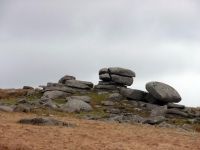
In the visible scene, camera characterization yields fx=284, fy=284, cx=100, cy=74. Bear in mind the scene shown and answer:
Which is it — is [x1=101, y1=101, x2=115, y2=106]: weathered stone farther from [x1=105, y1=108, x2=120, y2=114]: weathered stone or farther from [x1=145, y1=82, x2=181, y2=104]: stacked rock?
[x1=145, y1=82, x2=181, y2=104]: stacked rock

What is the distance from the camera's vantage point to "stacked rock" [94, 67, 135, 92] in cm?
5366

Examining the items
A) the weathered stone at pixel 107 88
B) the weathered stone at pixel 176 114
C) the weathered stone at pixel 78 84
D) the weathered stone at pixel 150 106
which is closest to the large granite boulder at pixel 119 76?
the weathered stone at pixel 107 88

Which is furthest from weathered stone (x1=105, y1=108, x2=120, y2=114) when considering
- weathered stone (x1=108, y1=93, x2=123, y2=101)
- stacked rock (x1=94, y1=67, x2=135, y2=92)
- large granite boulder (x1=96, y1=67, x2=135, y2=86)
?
large granite boulder (x1=96, y1=67, x2=135, y2=86)

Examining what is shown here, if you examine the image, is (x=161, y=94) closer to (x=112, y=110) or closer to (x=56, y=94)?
(x=112, y=110)

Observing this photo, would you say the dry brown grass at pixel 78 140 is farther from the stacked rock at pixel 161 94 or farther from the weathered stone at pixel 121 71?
the weathered stone at pixel 121 71

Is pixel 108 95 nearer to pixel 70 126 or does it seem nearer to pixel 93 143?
pixel 70 126

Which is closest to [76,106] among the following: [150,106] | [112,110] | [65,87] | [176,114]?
[112,110]

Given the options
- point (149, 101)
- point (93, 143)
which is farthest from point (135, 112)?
point (93, 143)

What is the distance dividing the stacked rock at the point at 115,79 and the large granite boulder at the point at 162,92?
7.37 meters

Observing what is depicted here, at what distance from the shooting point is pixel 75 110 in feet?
123

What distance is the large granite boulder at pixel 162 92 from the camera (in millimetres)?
45781

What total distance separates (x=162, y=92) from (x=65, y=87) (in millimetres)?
16950

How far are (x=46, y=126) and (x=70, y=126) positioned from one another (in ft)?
7.83

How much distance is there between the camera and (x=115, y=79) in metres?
53.7
